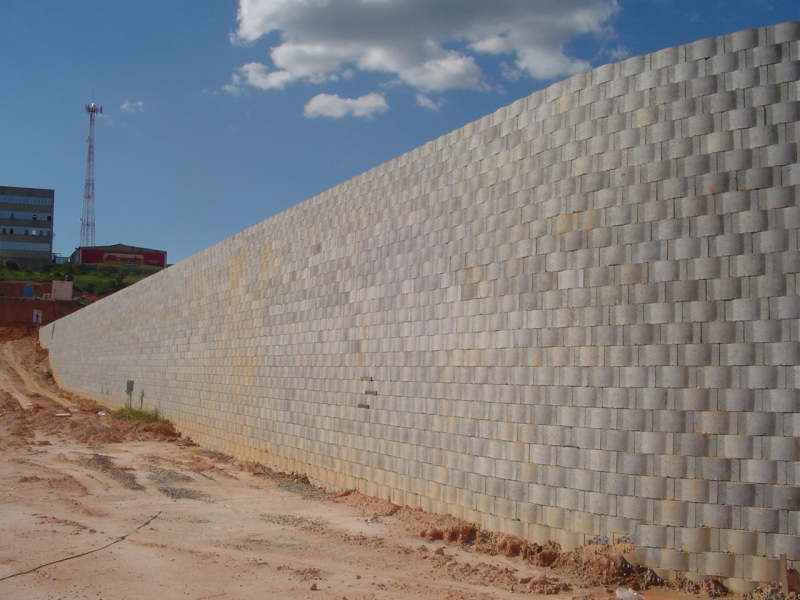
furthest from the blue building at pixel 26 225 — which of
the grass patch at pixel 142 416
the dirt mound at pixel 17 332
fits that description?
the grass patch at pixel 142 416

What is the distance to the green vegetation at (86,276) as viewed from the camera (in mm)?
64188

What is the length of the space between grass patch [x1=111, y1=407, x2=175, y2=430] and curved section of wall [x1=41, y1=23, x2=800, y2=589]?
11.2 meters

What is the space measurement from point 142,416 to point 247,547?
14938 mm

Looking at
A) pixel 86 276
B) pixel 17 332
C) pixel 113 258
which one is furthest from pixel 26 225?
pixel 17 332

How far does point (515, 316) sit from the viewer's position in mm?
7930

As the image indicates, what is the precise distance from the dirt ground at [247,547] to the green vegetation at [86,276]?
5429 cm

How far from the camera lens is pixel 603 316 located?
704 cm

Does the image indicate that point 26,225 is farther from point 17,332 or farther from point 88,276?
point 17,332

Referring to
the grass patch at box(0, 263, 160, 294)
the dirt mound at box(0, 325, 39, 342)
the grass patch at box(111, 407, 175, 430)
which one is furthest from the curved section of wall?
the grass patch at box(0, 263, 160, 294)

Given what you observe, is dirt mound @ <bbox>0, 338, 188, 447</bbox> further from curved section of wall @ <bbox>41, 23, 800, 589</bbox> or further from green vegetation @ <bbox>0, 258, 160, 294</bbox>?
green vegetation @ <bbox>0, 258, 160, 294</bbox>

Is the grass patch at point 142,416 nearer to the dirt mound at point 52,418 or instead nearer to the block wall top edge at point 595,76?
the dirt mound at point 52,418

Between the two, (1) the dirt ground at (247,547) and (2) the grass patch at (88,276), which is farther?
(2) the grass patch at (88,276)

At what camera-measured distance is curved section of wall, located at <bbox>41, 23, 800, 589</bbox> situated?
241 inches

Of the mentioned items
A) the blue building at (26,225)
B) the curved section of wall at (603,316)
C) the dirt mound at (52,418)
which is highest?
the blue building at (26,225)
